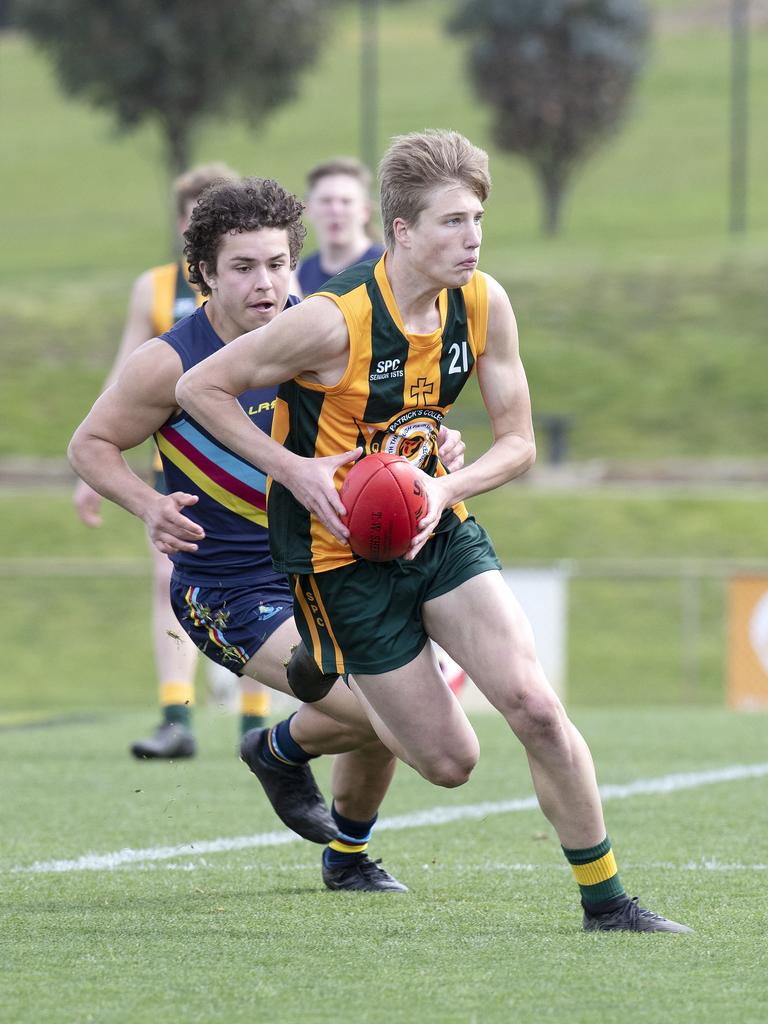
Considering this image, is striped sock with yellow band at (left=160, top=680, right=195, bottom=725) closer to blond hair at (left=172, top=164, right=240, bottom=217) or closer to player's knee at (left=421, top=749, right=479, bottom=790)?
blond hair at (left=172, top=164, right=240, bottom=217)

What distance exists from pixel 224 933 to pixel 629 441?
2535 cm

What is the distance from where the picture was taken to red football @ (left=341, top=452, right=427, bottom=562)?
178 inches

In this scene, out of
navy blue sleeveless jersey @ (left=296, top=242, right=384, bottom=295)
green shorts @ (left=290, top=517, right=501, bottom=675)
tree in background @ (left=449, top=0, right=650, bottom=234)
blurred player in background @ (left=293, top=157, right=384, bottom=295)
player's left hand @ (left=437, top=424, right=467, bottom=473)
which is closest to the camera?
green shorts @ (left=290, top=517, right=501, bottom=675)

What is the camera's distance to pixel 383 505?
452cm

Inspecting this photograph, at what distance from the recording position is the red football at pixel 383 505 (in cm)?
452

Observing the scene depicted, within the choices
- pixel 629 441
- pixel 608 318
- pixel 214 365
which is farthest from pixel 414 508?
pixel 608 318

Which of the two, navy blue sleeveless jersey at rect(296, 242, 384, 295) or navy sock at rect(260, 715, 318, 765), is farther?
navy blue sleeveless jersey at rect(296, 242, 384, 295)

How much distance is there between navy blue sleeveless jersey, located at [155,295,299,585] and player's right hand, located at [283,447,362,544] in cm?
79

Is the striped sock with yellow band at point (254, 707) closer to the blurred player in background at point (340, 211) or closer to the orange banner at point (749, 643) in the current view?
the blurred player in background at point (340, 211)

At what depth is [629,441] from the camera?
29.5 m

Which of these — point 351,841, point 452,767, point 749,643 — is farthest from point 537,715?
point 749,643

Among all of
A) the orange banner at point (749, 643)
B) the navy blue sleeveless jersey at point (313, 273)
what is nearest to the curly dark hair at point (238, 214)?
the navy blue sleeveless jersey at point (313, 273)

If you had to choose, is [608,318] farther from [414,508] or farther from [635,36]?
[414,508]

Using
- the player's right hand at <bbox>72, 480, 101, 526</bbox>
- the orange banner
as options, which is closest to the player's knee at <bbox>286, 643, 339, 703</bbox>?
the player's right hand at <bbox>72, 480, 101, 526</bbox>
